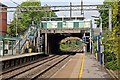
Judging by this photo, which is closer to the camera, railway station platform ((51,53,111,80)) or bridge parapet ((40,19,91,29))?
railway station platform ((51,53,111,80))

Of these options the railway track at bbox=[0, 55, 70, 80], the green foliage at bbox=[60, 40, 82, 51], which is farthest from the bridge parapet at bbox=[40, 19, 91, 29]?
the green foliage at bbox=[60, 40, 82, 51]

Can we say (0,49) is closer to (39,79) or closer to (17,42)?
(17,42)

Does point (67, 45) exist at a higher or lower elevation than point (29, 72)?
higher

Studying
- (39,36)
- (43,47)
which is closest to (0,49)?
(39,36)

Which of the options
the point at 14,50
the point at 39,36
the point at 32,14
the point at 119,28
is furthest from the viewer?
the point at 32,14

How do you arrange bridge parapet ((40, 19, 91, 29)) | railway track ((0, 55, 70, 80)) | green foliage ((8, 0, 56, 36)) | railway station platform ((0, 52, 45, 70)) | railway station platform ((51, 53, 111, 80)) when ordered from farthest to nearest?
green foliage ((8, 0, 56, 36)) < bridge parapet ((40, 19, 91, 29)) < railway station platform ((0, 52, 45, 70)) < railway track ((0, 55, 70, 80)) < railway station platform ((51, 53, 111, 80))

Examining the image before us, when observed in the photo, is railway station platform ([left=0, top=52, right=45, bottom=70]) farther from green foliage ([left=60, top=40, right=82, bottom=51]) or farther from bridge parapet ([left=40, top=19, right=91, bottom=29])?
green foliage ([left=60, top=40, right=82, bottom=51])

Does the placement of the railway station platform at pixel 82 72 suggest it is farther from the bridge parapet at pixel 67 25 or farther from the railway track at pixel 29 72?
the bridge parapet at pixel 67 25

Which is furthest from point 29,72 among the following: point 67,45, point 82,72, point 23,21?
point 67,45

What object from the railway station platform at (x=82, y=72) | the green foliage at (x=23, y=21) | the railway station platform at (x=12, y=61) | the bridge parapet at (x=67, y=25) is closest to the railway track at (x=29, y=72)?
the railway station platform at (x=82, y=72)

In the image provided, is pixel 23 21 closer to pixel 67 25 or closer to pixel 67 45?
pixel 67 25

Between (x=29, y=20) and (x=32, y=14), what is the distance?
3891 mm

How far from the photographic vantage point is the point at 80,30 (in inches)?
2347

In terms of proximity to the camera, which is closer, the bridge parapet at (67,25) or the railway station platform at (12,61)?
the railway station platform at (12,61)
